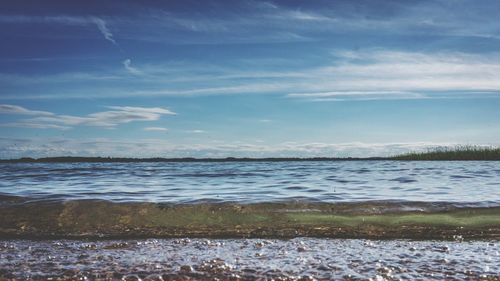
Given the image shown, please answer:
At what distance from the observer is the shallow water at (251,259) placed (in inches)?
134

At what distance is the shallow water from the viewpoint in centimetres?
340

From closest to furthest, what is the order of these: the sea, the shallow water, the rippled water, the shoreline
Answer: the shallow water
the sea
the shoreline
the rippled water

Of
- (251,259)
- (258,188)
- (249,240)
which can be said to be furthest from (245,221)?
(258,188)

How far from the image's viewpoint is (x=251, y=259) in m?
3.96

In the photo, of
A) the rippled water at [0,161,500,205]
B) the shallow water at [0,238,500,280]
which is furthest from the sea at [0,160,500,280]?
the rippled water at [0,161,500,205]

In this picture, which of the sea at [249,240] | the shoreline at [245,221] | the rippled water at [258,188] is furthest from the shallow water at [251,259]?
the rippled water at [258,188]

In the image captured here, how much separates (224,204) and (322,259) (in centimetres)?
391

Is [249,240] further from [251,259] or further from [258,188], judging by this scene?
[258,188]

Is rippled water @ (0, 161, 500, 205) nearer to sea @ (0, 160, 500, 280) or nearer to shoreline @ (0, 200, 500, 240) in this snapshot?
shoreline @ (0, 200, 500, 240)

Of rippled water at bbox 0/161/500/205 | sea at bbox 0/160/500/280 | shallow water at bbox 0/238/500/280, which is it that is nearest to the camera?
shallow water at bbox 0/238/500/280

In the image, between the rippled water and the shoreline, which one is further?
the rippled water

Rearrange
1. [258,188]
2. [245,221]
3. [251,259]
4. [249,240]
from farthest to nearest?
Result: [258,188] → [245,221] → [249,240] → [251,259]

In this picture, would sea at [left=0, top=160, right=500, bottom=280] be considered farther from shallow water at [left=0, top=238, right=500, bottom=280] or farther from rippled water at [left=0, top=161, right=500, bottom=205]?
rippled water at [left=0, top=161, right=500, bottom=205]

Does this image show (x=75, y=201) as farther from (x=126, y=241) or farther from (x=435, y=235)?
(x=435, y=235)
